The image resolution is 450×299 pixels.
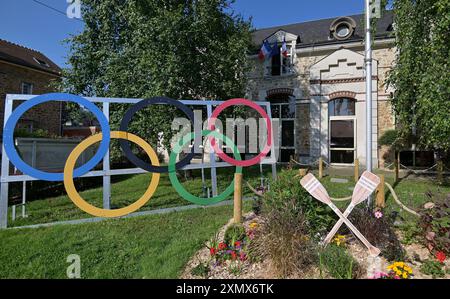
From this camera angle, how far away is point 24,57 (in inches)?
800

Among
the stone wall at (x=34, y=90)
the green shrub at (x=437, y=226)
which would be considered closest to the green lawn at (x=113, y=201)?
the green shrub at (x=437, y=226)

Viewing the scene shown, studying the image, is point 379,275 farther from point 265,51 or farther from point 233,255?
point 265,51

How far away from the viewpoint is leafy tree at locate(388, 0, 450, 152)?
6965 millimetres

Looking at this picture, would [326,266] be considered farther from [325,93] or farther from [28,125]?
[28,125]

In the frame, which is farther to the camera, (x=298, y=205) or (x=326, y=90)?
(x=326, y=90)

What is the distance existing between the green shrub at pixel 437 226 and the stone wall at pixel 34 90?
1848cm

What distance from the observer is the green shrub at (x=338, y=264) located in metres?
3.27

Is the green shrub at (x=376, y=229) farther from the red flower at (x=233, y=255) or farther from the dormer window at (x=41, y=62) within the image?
the dormer window at (x=41, y=62)

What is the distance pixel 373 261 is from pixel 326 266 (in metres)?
0.70

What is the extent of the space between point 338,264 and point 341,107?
42.2 feet

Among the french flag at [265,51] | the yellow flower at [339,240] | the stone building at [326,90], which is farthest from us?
the french flag at [265,51]

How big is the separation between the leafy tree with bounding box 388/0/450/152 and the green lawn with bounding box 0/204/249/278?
5.99 meters

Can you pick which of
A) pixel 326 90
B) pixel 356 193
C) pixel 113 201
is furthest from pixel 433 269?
pixel 326 90
